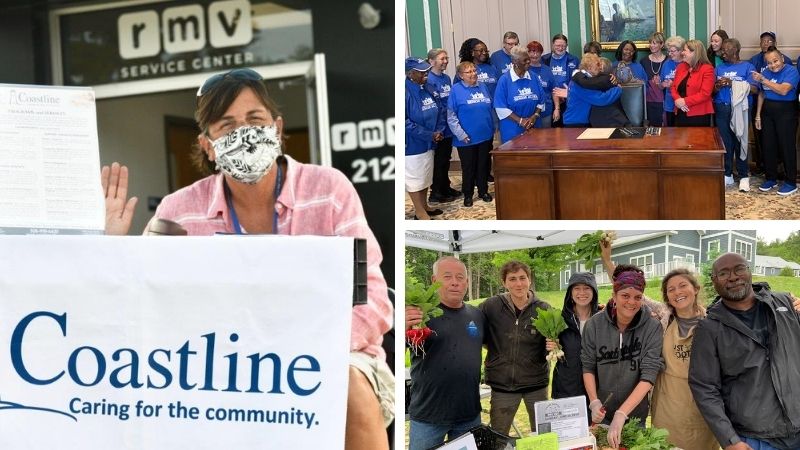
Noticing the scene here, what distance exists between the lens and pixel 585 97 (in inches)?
243

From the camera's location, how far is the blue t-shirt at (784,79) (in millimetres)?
6270

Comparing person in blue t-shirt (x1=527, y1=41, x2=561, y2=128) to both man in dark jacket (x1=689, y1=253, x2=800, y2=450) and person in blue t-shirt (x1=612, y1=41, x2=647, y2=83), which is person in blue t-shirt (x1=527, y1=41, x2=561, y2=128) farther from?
man in dark jacket (x1=689, y1=253, x2=800, y2=450)

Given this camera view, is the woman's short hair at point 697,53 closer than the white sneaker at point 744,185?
Yes

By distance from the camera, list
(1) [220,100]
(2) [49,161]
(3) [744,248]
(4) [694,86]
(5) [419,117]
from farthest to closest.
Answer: (4) [694,86]
(5) [419,117]
(3) [744,248]
(1) [220,100]
(2) [49,161]

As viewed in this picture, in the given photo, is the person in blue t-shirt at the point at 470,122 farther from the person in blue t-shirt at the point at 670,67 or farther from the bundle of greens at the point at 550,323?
the bundle of greens at the point at 550,323

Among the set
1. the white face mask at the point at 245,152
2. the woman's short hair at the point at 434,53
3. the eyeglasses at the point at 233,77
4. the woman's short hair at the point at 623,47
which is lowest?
the white face mask at the point at 245,152

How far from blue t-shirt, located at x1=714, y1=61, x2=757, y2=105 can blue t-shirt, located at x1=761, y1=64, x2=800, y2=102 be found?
103 mm

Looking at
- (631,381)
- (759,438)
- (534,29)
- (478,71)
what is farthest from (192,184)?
(534,29)

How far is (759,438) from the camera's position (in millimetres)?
3812

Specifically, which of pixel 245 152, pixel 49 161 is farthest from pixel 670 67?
pixel 49 161

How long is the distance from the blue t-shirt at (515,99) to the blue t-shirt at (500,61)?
585 millimetres

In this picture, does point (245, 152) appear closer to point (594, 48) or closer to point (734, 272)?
point (734, 272)

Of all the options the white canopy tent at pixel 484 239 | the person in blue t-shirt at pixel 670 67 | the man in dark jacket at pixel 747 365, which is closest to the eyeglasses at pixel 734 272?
the man in dark jacket at pixel 747 365

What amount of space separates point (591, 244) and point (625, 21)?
3.84m
